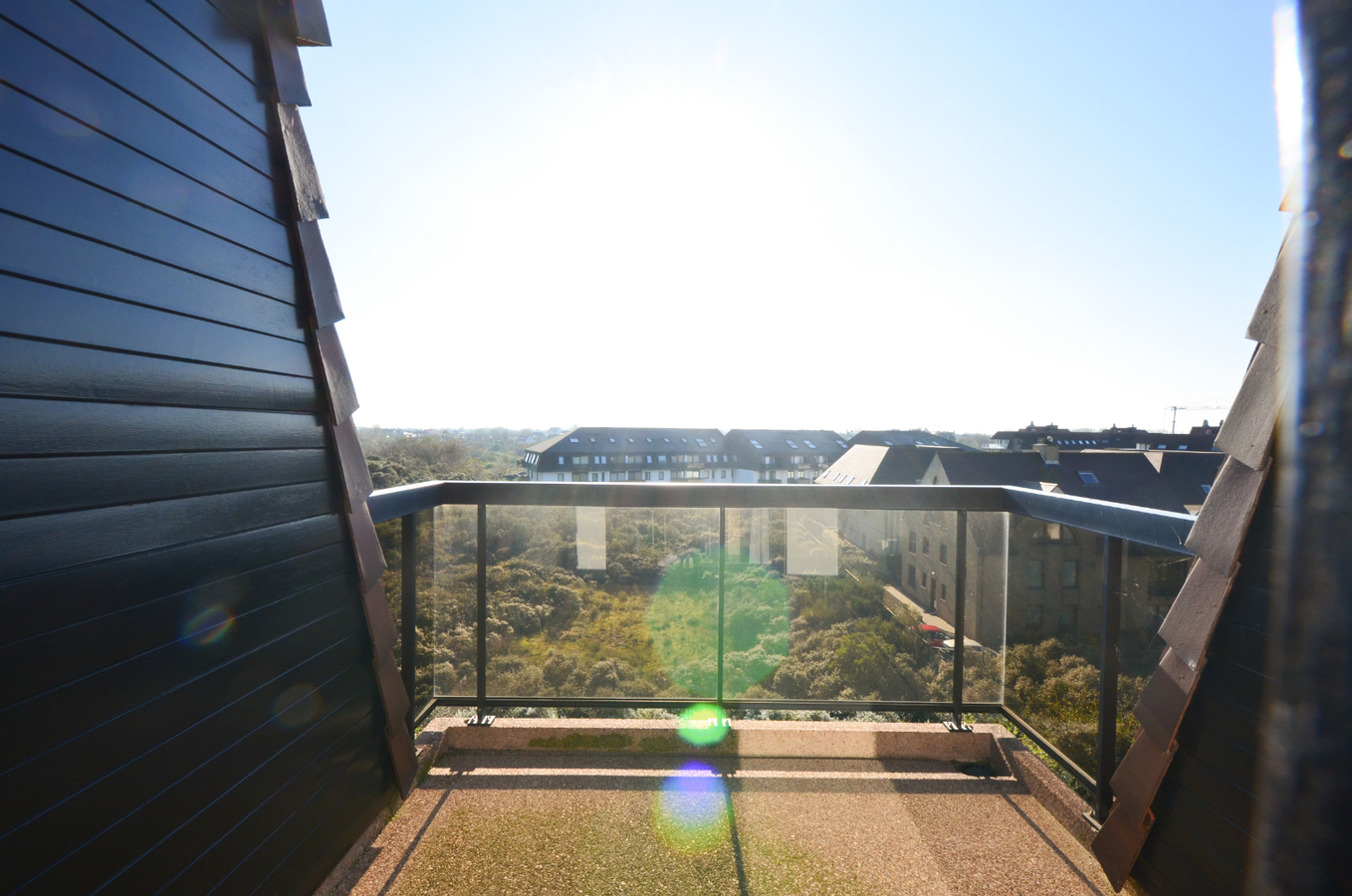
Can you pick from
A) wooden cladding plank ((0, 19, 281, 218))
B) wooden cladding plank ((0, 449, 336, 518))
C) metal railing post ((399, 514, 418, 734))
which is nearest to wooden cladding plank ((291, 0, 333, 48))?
wooden cladding plank ((0, 19, 281, 218))

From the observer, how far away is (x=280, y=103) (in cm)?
153

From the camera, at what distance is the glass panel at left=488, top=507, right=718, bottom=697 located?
8.18ft

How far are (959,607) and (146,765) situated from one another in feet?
8.95

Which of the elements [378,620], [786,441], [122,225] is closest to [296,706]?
[378,620]

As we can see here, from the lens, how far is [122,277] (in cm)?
103

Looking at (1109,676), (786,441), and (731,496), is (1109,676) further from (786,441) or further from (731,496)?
(786,441)

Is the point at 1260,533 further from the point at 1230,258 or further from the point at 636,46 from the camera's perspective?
the point at 636,46

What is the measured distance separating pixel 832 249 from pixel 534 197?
8.50 metres

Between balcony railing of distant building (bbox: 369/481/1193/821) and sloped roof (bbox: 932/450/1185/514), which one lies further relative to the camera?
sloped roof (bbox: 932/450/1185/514)

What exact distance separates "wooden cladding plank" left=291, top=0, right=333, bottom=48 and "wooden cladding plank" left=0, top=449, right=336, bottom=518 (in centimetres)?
123

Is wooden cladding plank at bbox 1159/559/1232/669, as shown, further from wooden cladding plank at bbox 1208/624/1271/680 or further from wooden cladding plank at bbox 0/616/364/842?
wooden cladding plank at bbox 0/616/364/842

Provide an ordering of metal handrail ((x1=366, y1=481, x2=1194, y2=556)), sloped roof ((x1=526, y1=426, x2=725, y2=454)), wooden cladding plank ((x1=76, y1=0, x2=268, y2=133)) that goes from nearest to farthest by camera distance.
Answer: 1. wooden cladding plank ((x1=76, y1=0, x2=268, y2=133))
2. metal handrail ((x1=366, y1=481, x2=1194, y2=556))
3. sloped roof ((x1=526, y1=426, x2=725, y2=454))

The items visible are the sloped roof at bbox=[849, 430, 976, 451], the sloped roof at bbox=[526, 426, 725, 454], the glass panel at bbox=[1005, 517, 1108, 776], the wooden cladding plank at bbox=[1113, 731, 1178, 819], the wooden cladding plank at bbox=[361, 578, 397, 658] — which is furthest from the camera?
the sloped roof at bbox=[849, 430, 976, 451]

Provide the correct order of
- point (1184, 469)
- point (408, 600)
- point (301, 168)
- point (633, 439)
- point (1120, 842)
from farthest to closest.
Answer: point (633, 439), point (1184, 469), point (408, 600), point (301, 168), point (1120, 842)
